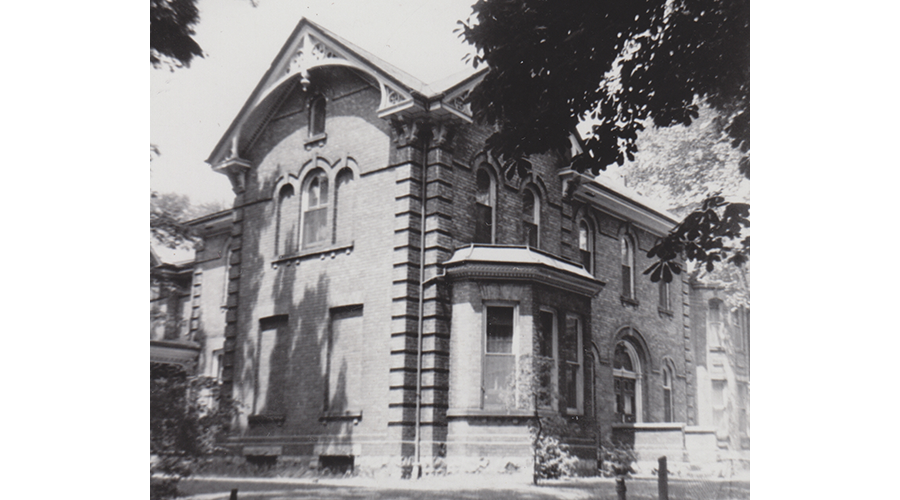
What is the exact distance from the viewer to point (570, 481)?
703 cm

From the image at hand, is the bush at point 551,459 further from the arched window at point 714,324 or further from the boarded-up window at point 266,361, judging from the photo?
the boarded-up window at point 266,361

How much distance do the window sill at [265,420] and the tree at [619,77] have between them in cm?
Answer: 359

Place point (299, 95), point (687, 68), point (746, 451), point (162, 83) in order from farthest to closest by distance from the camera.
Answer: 1. point (299, 95)
2. point (162, 83)
3. point (687, 68)
4. point (746, 451)

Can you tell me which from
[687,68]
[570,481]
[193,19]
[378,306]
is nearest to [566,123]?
[687,68]

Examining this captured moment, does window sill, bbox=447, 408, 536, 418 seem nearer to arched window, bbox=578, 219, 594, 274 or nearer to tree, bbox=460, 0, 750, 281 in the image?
arched window, bbox=578, 219, 594, 274

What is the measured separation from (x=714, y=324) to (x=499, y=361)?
2164mm

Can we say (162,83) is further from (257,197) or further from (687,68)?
(687,68)

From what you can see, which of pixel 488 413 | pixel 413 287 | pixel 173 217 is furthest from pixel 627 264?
pixel 173 217

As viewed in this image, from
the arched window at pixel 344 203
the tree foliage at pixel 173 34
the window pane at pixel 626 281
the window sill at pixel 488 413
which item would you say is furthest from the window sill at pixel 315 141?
the window pane at pixel 626 281

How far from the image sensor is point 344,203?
8180 millimetres

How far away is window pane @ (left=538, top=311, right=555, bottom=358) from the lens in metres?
7.95

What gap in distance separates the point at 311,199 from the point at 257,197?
59 cm

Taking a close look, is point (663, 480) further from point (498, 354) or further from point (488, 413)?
point (498, 354)

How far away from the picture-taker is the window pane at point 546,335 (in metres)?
7.95
